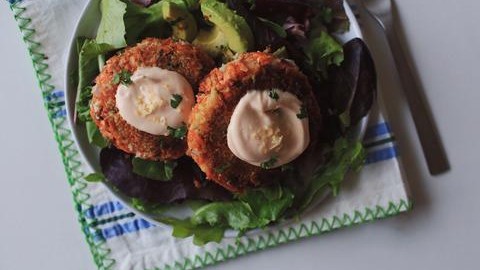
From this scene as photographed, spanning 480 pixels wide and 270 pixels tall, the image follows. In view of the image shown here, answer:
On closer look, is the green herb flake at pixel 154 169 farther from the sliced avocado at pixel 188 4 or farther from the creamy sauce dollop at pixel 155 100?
the sliced avocado at pixel 188 4

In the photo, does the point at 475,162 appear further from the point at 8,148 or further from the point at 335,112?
the point at 8,148

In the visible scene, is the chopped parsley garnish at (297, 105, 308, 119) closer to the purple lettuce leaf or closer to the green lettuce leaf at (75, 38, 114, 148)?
the purple lettuce leaf

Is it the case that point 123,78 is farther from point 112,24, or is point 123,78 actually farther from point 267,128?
point 267,128

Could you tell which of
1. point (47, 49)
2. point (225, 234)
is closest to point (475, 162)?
point (225, 234)

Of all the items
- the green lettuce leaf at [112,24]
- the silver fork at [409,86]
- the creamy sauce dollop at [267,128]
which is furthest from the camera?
the silver fork at [409,86]

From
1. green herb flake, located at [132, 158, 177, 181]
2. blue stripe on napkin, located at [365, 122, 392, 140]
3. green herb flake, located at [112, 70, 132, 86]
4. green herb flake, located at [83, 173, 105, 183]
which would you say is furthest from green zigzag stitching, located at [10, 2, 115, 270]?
blue stripe on napkin, located at [365, 122, 392, 140]

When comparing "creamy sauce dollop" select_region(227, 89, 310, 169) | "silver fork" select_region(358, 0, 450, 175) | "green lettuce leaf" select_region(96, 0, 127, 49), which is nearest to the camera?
"creamy sauce dollop" select_region(227, 89, 310, 169)

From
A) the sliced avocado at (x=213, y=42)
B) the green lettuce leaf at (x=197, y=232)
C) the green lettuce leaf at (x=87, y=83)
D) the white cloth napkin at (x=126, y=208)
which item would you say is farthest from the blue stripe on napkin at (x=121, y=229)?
the sliced avocado at (x=213, y=42)
